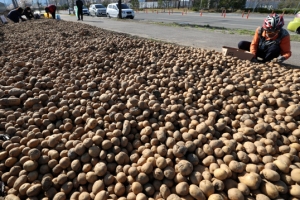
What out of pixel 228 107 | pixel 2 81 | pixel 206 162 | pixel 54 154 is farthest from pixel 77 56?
pixel 206 162

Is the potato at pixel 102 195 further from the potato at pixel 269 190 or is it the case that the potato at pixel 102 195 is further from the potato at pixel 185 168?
the potato at pixel 269 190

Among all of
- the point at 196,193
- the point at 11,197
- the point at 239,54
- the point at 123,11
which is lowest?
the point at 11,197

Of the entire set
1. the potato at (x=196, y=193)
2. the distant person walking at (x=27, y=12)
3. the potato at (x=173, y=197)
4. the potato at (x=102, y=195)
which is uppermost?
the distant person walking at (x=27, y=12)

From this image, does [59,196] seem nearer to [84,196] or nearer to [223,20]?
[84,196]

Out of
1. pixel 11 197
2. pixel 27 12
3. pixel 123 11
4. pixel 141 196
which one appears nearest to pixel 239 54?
pixel 141 196

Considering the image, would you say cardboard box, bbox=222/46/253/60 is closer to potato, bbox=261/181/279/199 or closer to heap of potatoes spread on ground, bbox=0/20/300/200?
heap of potatoes spread on ground, bbox=0/20/300/200

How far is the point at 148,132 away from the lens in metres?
2.18

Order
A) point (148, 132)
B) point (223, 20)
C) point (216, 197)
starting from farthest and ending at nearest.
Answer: point (223, 20)
point (148, 132)
point (216, 197)

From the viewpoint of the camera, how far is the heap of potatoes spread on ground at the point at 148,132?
172 centimetres

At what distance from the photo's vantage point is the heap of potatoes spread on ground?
5.64 ft

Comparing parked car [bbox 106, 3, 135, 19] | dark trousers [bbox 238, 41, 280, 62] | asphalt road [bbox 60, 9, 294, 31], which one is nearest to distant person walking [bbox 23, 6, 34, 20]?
parked car [bbox 106, 3, 135, 19]

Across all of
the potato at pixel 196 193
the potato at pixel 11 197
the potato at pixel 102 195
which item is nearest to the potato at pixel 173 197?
the potato at pixel 196 193

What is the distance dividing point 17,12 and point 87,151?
1394 centimetres

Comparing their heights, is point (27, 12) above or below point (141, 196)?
above
